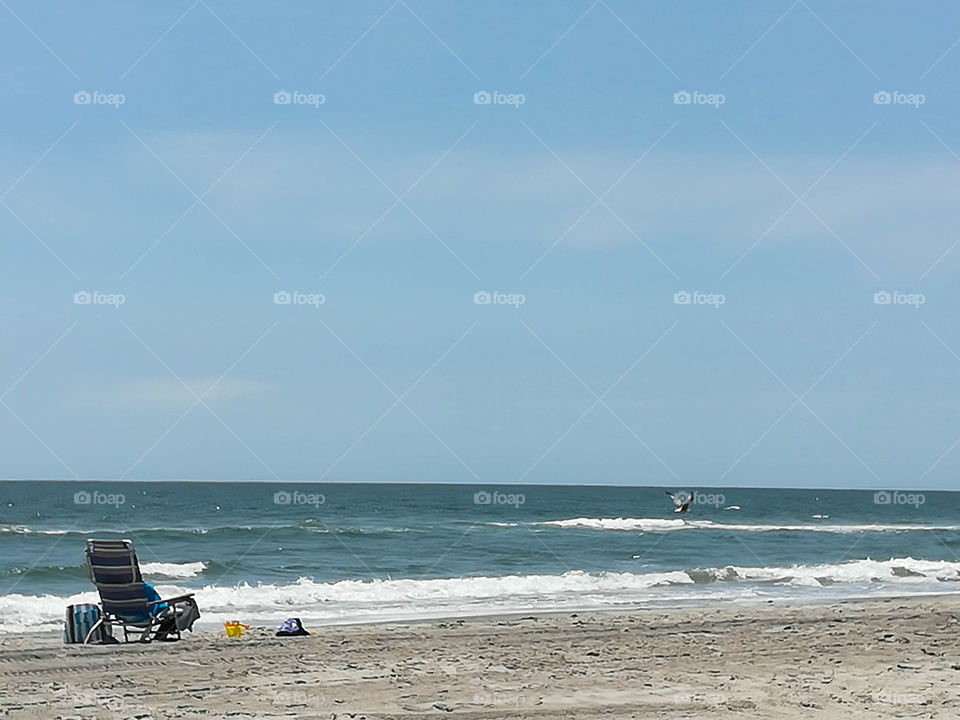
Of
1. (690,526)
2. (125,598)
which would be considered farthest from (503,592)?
(690,526)

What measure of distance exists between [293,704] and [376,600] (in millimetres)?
11291

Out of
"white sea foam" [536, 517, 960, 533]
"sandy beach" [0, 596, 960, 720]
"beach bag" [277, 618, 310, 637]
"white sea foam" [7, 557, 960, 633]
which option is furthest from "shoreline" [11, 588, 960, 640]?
"white sea foam" [536, 517, 960, 533]

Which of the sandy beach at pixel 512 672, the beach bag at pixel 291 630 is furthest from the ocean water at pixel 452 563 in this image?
the sandy beach at pixel 512 672

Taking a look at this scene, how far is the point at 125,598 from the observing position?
11.5 meters

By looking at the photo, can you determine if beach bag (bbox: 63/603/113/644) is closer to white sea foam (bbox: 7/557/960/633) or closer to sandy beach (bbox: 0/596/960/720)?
sandy beach (bbox: 0/596/960/720)

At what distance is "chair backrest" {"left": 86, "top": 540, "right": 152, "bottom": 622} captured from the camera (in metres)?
11.4

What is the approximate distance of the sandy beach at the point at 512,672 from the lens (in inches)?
296

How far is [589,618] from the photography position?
1368cm

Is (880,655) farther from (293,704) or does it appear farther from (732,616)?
(293,704)

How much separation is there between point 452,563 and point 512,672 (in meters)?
18.0

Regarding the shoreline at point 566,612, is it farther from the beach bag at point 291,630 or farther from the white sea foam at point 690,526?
the white sea foam at point 690,526

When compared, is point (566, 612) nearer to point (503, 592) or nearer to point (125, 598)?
point (503, 592)

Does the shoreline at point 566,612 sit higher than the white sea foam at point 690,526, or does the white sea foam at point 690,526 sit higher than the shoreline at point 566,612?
the white sea foam at point 690,526

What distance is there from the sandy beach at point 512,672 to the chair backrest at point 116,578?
0.70m
